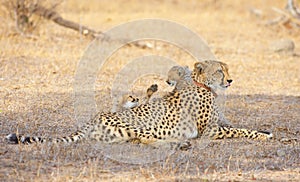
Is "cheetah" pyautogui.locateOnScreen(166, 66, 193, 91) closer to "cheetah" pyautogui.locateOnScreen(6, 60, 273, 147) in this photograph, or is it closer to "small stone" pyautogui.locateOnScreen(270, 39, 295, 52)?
"cheetah" pyautogui.locateOnScreen(6, 60, 273, 147)

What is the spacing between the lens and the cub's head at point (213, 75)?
7277mm

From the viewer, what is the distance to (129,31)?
611 inches

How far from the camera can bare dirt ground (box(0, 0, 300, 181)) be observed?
18.6 ft

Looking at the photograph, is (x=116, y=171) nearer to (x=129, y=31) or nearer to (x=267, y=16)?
(x=129, y=31)

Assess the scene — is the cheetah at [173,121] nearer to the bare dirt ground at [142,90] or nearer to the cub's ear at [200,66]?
the cub's ear at [200,66]

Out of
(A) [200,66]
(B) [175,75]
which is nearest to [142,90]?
(B) [175,75]

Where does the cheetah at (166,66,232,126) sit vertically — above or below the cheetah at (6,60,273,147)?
above

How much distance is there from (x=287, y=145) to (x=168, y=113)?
1.29m

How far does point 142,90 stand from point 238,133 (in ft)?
9.66

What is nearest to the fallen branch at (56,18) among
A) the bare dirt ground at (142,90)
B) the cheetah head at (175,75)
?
the bare dirt ground at (142,90)

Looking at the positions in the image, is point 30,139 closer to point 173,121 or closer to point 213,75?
point 173,121

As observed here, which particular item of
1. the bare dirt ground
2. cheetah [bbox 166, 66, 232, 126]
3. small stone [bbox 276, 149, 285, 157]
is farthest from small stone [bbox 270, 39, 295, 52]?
small stone [bbox 276, 149, 285, 157]

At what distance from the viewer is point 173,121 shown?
6887 millimetres

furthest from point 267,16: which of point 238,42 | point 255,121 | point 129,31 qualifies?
point 255,121
